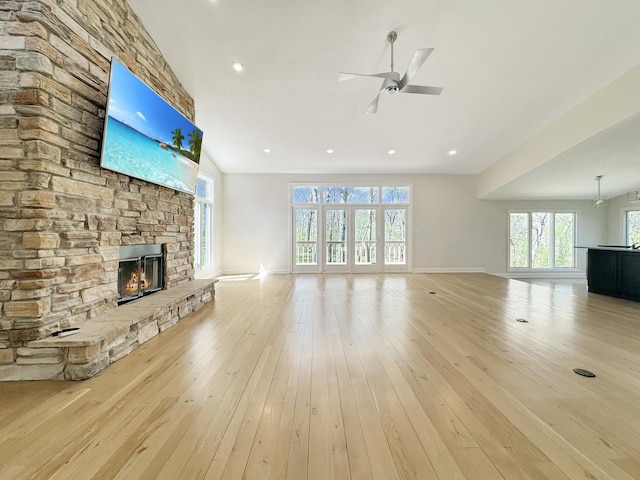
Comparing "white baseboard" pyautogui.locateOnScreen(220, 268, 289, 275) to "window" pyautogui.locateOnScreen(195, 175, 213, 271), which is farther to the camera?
"white baseboard" pyautogui.locateOnScreen(220, 268, 289, 275)

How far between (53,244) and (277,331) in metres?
2.18

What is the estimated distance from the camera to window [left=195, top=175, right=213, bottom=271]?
6.69m

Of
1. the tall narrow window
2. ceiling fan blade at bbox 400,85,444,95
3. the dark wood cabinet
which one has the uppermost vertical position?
ceiling fan blade at bbox 400,85,444,95

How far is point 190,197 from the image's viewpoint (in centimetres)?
470

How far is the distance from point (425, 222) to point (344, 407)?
23.5 ft

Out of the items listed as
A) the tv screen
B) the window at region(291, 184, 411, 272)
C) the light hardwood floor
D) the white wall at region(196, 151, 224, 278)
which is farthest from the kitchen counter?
the white wall at region(196, 151, 224, 278)

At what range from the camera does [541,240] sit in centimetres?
838

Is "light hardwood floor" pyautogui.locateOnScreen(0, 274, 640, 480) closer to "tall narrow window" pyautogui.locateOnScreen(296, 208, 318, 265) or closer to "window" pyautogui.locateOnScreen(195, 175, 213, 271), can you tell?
"window" pyautogui.locateOnScreen(195, 175, 213, 271)

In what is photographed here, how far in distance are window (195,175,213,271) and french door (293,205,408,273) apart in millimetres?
2275

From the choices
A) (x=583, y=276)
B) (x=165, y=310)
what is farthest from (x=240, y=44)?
(x=583, y=276)

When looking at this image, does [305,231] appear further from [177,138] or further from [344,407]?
Result: [344,407]

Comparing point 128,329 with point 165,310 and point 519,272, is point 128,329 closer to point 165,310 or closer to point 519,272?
point 165,310

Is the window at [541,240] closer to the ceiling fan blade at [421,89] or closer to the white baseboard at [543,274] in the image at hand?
the white baseboard at [543,274]

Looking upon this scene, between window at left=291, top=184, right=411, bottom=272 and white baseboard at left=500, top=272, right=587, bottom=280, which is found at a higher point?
window at left=291, top=184, right=411, bottom=272
